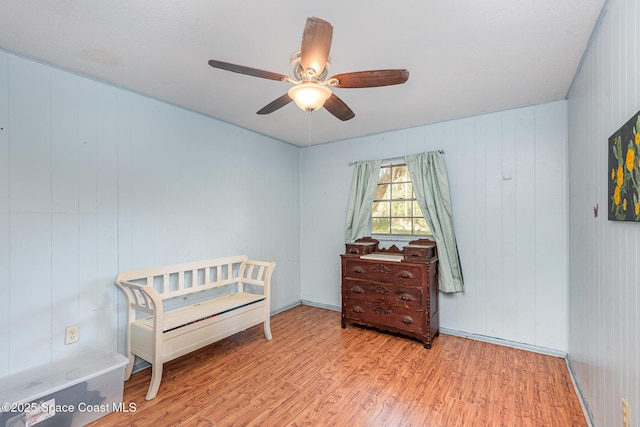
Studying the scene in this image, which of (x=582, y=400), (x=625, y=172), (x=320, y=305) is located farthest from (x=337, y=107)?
(x=320, y=305)

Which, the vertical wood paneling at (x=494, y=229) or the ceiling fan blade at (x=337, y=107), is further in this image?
the vertical wood paneling at (x=494, y=229)

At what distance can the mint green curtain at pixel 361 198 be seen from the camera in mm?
3812

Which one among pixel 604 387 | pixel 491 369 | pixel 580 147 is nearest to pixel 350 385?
pixel 491 369

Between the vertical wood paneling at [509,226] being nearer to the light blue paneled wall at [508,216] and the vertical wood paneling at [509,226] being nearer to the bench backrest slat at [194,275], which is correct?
the light blue paneled wall at [508,216]

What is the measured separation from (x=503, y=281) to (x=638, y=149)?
230cm

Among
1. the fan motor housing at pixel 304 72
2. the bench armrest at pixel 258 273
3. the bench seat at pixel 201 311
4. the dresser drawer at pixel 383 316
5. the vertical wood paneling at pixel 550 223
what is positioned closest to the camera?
the fan motor housing at pixel 304 72

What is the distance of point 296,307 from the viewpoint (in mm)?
4324

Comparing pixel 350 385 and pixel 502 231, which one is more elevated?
pixel 502 231

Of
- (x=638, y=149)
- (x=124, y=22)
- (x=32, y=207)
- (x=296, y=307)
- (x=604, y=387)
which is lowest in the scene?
(x=296, y=307)

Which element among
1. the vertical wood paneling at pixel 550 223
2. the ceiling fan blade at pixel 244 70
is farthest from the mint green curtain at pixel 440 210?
the ceiling fan blade at pixel 244 70

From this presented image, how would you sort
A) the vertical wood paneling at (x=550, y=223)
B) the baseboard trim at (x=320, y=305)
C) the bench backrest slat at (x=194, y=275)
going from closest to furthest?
the bench backrest slat at (x=194, y=275)
the vertical wood paneling at (x=550, y=223)
the baseboard trim at (x=320, y=305)

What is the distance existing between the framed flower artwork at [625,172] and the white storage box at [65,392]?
2.97m

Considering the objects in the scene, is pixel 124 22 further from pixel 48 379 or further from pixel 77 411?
pixel 77 411

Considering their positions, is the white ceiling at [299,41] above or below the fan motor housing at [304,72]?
above
